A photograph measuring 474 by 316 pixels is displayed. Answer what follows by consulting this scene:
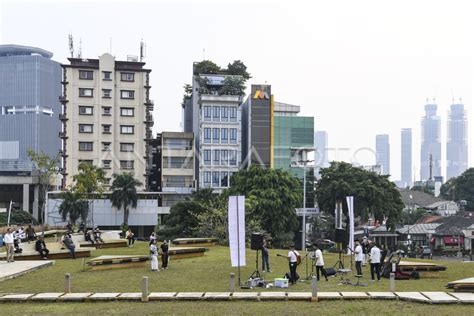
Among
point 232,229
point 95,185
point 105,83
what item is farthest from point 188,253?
point 105,83

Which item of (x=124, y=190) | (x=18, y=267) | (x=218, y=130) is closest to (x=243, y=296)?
(x=18, y=267)

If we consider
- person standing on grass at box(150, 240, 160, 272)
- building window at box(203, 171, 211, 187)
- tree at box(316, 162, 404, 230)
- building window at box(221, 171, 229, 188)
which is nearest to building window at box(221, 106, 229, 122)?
building window at box(221, 171, 229, 188)

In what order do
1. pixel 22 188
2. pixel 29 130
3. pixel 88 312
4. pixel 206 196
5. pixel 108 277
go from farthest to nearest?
pixel 29 130, pixel 22 188, pixel 206 196, pixel 108 277, pixel 88 312

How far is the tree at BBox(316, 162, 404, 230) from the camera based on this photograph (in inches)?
2495

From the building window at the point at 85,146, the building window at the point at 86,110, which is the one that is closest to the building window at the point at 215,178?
the building window at the point at 85,146

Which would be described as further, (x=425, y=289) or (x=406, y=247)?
(x=406, y=247)

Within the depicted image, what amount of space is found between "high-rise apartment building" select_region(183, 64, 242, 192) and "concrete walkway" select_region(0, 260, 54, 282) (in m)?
49.4

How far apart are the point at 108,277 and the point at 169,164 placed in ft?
188

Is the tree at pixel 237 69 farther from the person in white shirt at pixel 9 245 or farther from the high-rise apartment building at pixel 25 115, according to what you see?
the high-rise apartment building at pixel 25 115

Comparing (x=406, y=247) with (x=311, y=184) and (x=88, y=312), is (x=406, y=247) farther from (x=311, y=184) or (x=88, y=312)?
(x=88, y=312)

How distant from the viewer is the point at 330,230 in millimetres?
74188

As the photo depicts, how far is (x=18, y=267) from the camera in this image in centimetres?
2741

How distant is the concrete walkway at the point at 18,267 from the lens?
24766mm

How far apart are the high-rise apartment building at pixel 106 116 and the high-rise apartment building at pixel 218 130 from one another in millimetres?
9251
